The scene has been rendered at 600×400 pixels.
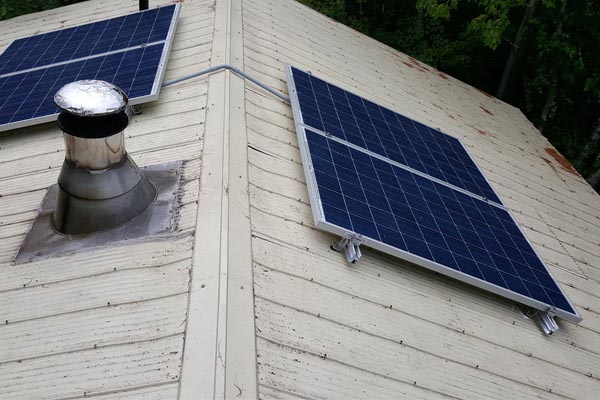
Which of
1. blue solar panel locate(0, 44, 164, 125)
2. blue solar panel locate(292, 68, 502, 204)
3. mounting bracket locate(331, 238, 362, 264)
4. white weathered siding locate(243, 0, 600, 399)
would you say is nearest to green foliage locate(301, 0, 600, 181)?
blue solar panel locate(292, 68, 502, 204)

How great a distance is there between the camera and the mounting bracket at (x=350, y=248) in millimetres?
2939

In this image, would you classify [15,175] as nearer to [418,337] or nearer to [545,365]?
[418,337]

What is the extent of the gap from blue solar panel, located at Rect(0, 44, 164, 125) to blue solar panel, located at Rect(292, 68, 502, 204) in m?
1.40

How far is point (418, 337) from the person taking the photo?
2.81 meters

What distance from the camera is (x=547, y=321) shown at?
3.37 metres

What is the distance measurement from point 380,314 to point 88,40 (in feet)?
15.1

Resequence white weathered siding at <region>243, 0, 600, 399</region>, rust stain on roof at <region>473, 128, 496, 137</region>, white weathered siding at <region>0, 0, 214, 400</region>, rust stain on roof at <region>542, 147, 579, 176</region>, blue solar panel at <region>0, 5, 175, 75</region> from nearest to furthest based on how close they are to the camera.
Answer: white weathered siding at <region>0, 0, 214, 400</region>, white weathered siding at <region>243, 0, 600, 399</region>, blue solar panel at <region>0, 5, 175, 75</region>, rust stain on roof at <region>473, 128, 496, 137</region>, rust stain on roof at <region>542, 147, 579, 176</region>

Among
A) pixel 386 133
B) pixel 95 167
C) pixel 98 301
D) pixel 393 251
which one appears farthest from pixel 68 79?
pixel 393 251

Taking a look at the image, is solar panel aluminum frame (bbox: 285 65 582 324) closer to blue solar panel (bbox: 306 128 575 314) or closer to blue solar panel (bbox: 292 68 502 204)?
blue solar panel (bbox: 306 128 575 314)

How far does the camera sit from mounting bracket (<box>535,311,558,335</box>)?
3.34m

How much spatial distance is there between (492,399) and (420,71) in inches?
238

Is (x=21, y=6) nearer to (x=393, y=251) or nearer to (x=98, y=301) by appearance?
(x=98, y=301)

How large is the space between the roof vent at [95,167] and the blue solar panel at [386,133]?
1597 mm

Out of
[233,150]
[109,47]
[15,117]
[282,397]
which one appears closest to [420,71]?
[109,47]
